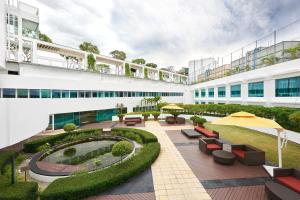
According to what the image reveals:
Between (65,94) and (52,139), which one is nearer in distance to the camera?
(52,139)

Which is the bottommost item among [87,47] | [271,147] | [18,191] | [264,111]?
[271,147]

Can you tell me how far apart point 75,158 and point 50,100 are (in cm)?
1030

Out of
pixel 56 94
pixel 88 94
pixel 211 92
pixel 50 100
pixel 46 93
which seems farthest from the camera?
pixel 211 92

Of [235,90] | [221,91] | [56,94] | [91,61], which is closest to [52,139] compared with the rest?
[56,94]

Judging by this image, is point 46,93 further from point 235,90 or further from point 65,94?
point 235,90

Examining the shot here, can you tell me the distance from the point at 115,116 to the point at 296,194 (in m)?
24.9

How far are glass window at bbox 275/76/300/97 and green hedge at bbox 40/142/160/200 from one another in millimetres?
17115

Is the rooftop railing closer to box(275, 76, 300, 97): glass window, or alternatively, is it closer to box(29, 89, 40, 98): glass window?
box(275, 76, 300, 97): glass window

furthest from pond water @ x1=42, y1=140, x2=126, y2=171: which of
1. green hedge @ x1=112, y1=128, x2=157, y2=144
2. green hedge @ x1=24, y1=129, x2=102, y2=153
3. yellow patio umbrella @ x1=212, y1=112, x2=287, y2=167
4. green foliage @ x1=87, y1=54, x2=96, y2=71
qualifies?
green foliage @ x1=87, y1=54, x2=96, y2=71

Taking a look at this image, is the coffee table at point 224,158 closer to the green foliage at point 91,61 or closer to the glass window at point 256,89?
the glass window at point 256,89

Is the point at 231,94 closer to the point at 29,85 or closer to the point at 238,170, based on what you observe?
the point at 238,170

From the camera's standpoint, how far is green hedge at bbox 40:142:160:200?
6062 mm

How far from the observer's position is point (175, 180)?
7.60 metres

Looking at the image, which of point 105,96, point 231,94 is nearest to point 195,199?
point 105,96
